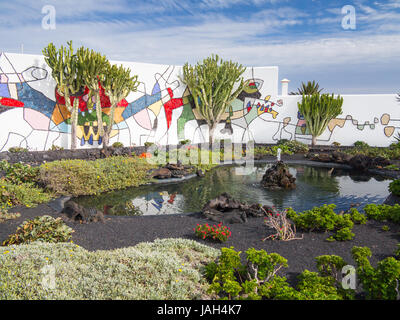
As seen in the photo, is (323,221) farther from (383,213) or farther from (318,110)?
(318,110)

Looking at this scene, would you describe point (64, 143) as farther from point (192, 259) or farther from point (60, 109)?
point (192, 259)

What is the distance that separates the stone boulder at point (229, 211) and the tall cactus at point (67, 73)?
9.59 meters

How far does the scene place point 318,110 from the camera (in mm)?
17094

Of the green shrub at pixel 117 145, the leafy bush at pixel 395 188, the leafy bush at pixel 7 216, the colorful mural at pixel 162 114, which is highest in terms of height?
the colorful mural at pixel 162 114

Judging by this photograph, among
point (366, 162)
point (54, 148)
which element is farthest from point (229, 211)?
point (54, 148)

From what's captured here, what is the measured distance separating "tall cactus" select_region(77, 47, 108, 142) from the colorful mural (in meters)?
0.72

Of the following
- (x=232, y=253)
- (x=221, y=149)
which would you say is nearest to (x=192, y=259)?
(x=232, y=253)

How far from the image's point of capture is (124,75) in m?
14.5

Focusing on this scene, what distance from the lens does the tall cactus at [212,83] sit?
17.0m

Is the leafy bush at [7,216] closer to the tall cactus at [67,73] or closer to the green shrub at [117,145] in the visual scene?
the tall cactus at [67,73]

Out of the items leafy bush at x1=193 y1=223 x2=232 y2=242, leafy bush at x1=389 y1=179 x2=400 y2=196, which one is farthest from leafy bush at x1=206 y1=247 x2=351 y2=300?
leafy bush at x1=389 y1=179 x2=400 y2=196

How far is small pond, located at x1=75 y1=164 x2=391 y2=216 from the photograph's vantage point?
7.40 metres

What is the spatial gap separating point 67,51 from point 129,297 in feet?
40.6

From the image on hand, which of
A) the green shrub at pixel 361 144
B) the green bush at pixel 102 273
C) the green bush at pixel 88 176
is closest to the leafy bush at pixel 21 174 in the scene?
the green bush at pixel 88 176
